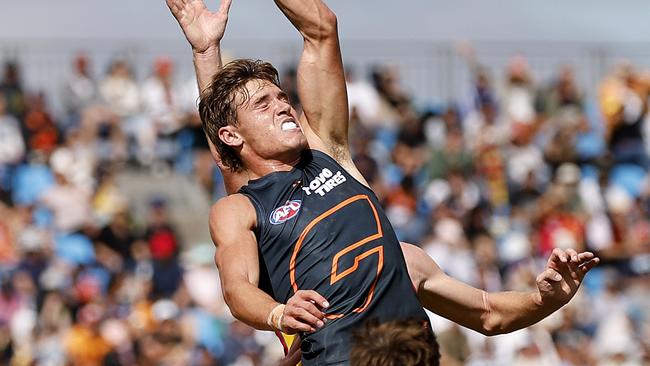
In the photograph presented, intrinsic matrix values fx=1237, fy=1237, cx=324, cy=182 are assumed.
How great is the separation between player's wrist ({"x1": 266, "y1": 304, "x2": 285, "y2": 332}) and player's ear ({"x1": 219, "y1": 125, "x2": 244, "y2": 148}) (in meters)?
1.11

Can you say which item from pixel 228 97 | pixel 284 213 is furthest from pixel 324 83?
pixel 284 213

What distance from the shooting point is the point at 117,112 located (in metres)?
15.6

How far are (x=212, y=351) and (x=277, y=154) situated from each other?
7.38 m

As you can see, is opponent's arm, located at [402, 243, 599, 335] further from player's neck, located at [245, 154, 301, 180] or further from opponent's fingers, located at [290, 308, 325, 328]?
opponent's fingers, located at [290, 308, 325, 328]

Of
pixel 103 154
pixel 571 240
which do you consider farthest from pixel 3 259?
pixel 571 240

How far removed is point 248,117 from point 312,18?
20.7 inches

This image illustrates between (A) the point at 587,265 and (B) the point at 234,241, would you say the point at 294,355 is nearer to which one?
(B) the point at 234,241

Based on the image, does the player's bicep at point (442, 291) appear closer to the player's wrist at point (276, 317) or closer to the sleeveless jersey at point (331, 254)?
the sleeveless jersey at point (331, 254)

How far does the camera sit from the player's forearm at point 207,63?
6.00 metres

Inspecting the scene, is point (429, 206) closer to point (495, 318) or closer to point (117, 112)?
point (117, 112)

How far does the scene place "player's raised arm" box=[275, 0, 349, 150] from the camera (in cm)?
549

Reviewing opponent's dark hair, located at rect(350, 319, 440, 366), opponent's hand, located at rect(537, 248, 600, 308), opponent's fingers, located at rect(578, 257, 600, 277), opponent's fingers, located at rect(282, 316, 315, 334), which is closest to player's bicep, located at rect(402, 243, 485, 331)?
opponent's hand, located at rect(537, 248, 600, 308)

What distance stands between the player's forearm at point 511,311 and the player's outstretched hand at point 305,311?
1511mm

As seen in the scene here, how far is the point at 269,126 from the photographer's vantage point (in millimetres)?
5398
